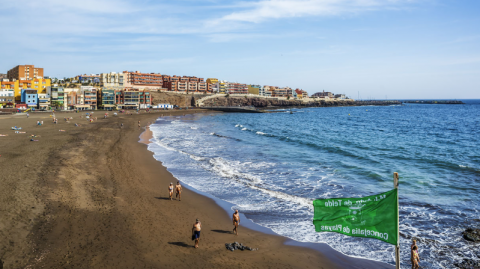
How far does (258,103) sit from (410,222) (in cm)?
16447

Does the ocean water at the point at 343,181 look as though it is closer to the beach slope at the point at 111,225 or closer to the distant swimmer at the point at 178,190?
the beach slope at the point at 111,225

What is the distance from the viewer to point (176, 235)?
13867mm

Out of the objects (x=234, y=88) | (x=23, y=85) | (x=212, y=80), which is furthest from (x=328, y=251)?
(x=212, y=80)

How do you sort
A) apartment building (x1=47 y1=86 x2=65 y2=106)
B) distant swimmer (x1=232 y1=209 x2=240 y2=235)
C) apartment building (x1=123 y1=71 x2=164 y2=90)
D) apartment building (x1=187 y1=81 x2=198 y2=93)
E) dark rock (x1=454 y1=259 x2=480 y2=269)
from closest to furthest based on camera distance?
1. dark rock (x1=454 y1=259 x2=480 y2=269)
2. distant swimmer (x1=232 y1=209 x2=240 y2=235)
3. apartment building (x1=47 y1=86 x2=65 y2=106)
4. apartment building (x1=123 y1=71 x2=164 y2=90)
5. apartment building (x1=187 y1=81 x2=198 y2=93)

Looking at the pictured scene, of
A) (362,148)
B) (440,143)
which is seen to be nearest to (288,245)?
(362,148)

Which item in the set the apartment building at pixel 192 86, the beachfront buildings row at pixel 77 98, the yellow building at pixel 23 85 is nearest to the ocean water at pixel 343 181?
the beachfront buildings row at pixel 77 98

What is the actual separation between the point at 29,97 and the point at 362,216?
123145 millimetres

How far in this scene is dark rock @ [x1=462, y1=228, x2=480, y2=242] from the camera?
13.8 meters

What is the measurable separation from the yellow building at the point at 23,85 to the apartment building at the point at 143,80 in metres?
36.3

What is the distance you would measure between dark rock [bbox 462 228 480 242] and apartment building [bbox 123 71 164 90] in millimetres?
146616

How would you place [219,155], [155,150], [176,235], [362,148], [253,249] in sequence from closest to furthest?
[253,249] < [176,235] < [219,155] < [155,150] < [362,148]

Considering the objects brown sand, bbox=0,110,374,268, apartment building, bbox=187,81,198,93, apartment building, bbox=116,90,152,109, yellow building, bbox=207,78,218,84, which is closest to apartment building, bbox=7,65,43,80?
apartment building, bbox=116,90,152,109

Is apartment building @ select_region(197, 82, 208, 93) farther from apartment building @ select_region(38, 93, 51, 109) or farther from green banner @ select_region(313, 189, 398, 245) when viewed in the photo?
green banner @ select_region(313, 189, 398, 245)

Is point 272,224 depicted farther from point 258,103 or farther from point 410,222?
point 258,103
